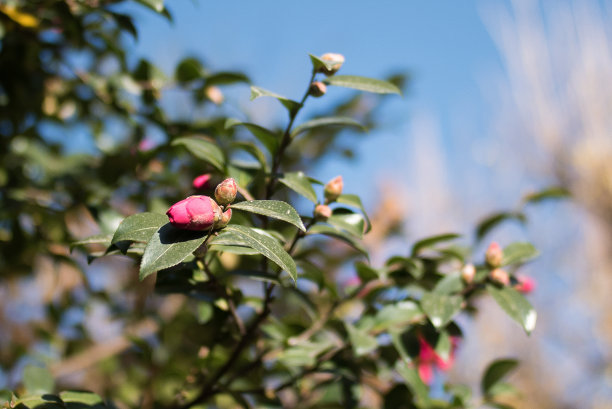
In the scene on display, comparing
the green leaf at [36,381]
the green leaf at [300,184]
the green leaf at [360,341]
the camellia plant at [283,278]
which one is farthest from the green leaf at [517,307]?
the green leaf at [36,381]

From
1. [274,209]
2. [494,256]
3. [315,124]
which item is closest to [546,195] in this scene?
[494,256]

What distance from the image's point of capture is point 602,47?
784 centimetres

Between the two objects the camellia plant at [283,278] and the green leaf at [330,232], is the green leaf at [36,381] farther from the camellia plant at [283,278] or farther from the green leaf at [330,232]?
the green leaf at [330,232]

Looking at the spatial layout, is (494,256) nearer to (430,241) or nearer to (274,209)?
(430,241)

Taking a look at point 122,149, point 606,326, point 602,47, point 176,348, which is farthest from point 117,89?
point 602,47

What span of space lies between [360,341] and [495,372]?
1.02 feet

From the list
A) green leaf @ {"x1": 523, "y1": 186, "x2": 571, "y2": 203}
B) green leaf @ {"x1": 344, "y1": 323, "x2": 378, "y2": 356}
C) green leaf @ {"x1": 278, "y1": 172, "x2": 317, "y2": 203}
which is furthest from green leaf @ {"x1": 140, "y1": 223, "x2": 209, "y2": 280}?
green leaf @ {"x1": 523, "y1": 186, "x2": 571, "y2": 203}

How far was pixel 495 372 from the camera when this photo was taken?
853 millimetres

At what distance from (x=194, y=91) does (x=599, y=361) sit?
5.31m

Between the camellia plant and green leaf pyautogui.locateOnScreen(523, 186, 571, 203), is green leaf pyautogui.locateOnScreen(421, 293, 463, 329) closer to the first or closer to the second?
the camellia plant

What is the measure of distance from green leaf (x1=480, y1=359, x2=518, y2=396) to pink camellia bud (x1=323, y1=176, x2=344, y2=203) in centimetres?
44

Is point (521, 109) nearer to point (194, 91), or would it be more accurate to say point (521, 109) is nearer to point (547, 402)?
point (547, 402)

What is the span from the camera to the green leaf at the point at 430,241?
709 millimetres

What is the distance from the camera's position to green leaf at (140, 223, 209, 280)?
0.41 metres
